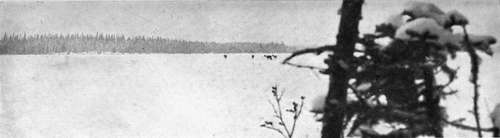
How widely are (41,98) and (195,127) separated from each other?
3.10 m

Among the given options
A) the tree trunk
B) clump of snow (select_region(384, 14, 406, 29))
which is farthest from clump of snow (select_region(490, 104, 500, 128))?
the tree trunk

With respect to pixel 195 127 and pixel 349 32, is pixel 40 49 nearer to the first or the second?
pixel 195 127

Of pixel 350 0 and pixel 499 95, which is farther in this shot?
pixel 499 95

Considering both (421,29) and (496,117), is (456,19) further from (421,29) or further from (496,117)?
(496,117)

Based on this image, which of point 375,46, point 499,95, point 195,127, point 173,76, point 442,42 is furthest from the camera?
point 173,76

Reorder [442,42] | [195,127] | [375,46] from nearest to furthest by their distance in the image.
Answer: [442,42] → [375,46] → [195,127]

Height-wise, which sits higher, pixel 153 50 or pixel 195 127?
pixel 153 50

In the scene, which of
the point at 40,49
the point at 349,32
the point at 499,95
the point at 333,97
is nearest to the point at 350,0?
the point at 349,32

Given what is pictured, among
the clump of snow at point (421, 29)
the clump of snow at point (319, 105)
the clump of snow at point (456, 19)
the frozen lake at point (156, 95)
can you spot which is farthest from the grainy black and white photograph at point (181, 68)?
the clump of snow at point (421, 29)

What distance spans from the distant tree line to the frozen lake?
10.3 inches

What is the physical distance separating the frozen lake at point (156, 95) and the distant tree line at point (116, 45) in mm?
261

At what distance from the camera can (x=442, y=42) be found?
100.0 inches

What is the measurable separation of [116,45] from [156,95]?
2280 mm

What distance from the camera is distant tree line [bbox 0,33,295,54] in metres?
10.6
